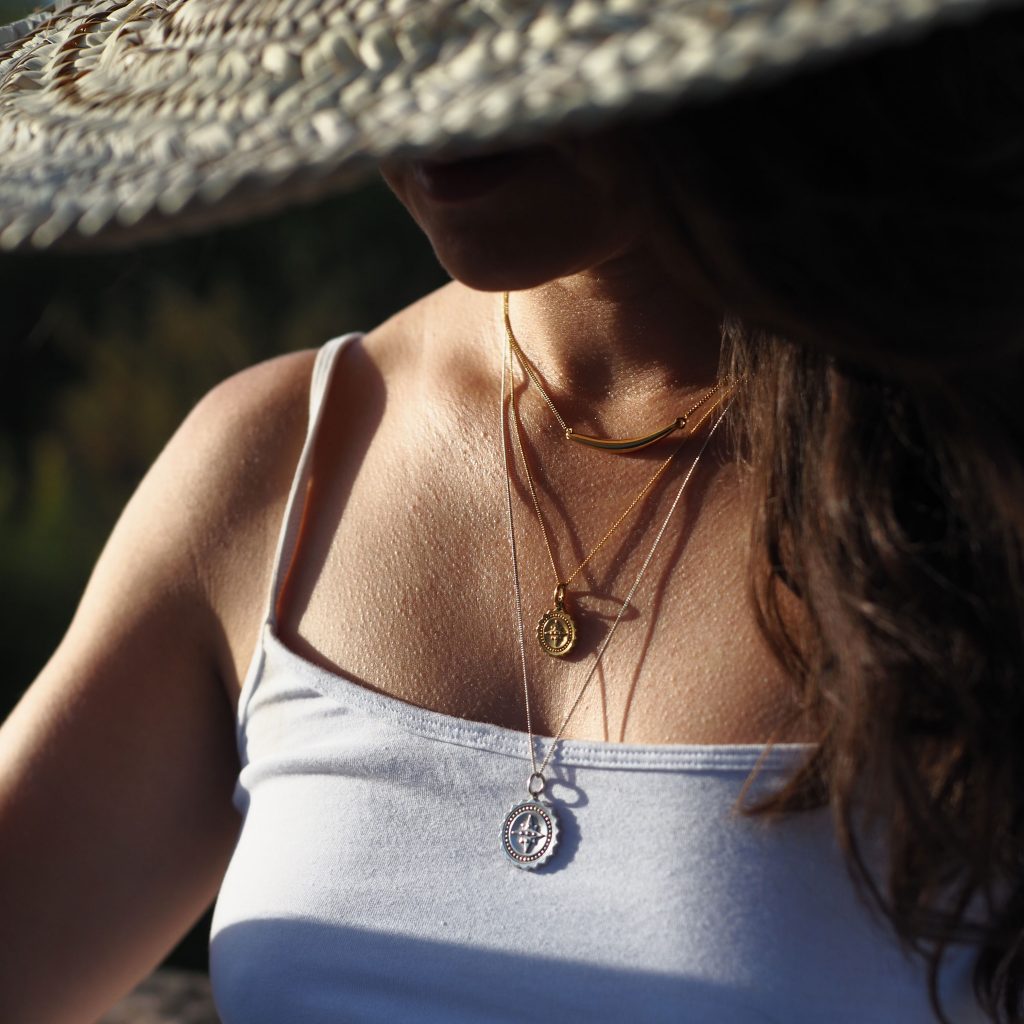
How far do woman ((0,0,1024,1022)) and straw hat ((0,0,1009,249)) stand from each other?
0.49 feet

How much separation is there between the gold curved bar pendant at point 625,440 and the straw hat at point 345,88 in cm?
47

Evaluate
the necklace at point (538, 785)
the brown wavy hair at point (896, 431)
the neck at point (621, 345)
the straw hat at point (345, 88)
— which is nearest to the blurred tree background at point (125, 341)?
the neck at point (621, 345)

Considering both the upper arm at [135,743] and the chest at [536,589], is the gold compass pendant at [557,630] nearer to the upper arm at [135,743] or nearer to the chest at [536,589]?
the chest at [536,589]

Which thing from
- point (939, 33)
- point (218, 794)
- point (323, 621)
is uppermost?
point (939, 33)

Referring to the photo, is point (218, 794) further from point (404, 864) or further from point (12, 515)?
point (12, 515)

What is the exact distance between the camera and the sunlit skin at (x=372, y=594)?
95 cm

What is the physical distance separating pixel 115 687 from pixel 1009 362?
0.76 metres

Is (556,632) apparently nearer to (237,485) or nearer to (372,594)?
(372,594)

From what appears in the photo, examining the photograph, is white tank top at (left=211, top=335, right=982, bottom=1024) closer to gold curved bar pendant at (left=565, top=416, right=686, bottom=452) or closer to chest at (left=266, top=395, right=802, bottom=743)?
chest at (left=266, top=395, right=802, bottom=743)

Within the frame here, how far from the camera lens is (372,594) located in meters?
1.03

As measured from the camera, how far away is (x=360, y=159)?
53cm

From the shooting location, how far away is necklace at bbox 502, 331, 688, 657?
3.19 feet

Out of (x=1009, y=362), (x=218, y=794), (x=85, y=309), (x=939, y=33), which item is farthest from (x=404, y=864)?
(x=85, y=309)

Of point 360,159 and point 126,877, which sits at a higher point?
point 360,159
